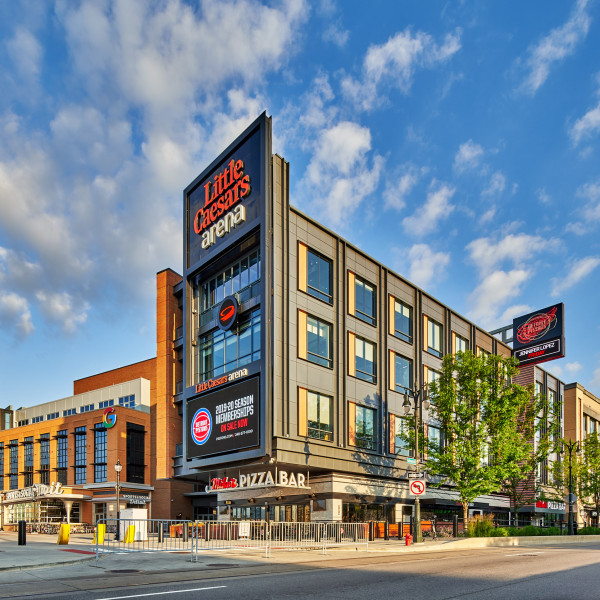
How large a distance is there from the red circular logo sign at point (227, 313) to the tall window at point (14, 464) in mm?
47626

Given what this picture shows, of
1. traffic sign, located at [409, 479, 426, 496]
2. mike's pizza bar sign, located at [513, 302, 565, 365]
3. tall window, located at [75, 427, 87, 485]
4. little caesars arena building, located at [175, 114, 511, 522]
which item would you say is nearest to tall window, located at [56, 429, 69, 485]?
tall window, located at [75, 427, 87, 485]

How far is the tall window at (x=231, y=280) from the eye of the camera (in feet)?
127

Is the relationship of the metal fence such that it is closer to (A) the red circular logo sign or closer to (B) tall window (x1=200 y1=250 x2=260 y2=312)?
(A) the red circular logo sign

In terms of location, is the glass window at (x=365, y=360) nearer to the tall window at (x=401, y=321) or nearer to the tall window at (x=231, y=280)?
the tall window at (x=401, y=321)

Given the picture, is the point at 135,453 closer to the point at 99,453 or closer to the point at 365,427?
the point at 99,453

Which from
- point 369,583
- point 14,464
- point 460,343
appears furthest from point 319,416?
point 14,464

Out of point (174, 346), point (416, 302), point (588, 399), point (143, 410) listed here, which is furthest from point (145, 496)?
point (588, 399)

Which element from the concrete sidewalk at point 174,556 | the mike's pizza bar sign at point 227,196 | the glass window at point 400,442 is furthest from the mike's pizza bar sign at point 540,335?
the mike's pizza bar sign at point 227,196

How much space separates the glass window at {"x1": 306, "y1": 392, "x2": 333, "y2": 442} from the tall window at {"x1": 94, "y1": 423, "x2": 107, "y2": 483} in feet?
105

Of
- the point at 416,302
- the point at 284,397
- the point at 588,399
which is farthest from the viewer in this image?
the point at 588,399

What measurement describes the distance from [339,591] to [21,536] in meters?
21.4

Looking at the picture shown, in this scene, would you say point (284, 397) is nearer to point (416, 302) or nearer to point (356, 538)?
point (356, 538)

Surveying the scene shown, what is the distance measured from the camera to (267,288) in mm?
35250

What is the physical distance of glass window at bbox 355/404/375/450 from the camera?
132ft
